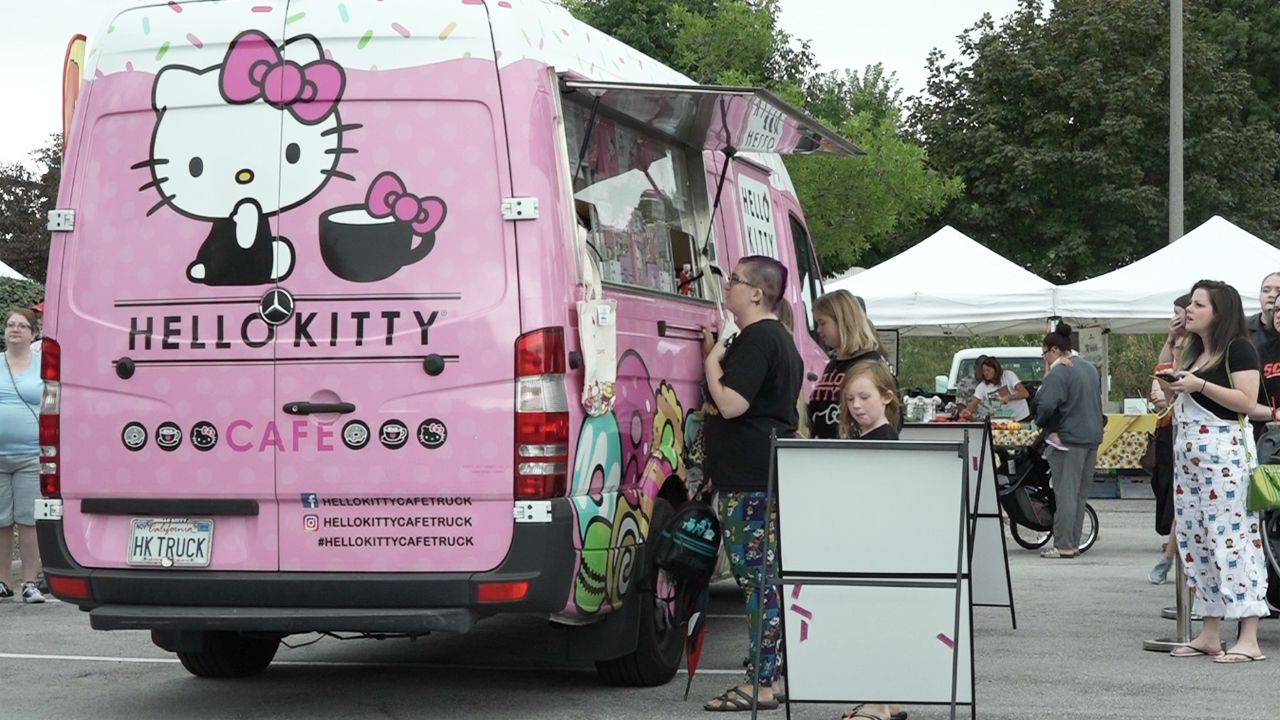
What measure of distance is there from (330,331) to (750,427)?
5.80 feet

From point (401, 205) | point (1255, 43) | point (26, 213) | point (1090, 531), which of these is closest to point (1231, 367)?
point (401, 205)

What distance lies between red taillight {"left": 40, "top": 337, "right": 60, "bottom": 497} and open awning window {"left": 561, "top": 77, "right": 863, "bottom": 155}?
88.1 inches

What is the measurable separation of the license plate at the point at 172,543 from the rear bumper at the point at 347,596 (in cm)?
4

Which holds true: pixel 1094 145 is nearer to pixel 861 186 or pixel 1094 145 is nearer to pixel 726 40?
pixel 861 186

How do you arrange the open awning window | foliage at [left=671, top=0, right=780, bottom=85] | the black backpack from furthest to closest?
foliage at [left=671, top=0, right=780, bottom=85]
the black backpack
the open awning window

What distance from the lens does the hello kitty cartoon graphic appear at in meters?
6.57

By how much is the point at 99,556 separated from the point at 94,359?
0.75 meters

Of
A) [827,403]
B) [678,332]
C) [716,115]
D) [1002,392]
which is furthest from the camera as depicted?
[1002,392]

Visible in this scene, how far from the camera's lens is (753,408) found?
721 centimetres

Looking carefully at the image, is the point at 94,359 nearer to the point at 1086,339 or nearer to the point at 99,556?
the point at 99,556

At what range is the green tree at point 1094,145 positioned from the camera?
3881 cm

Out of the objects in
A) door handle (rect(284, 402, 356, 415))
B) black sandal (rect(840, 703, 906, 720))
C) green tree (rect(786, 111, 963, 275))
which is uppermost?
green tree (rect(786, 111, 963, 275))

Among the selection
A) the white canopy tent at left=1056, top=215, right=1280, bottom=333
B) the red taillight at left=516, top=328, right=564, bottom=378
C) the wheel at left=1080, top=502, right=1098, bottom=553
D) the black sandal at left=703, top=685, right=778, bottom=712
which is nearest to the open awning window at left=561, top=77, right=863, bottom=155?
the red taillight at left=516, top=328, right=564, bottom=378

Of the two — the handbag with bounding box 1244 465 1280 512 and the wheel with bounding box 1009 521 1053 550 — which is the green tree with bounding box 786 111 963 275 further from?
the handbag with bounding box 1244 465 1280 512
